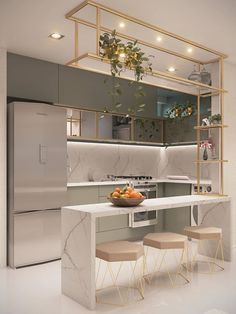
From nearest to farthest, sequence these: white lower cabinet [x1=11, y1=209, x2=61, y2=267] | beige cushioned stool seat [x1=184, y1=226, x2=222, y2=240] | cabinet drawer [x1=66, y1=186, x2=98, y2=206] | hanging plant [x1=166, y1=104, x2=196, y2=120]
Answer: beige cushioned stool seat [x1=184, y1=226, x2=222, y2=240]
white lower cabinet [x1=11, y1=209, x2=61, y2=267]
cabinet drawer [x1=66, y1=186, x2=98, y2=206]
hanging plant [x1=166, y1=104, x2=196, y2=120]

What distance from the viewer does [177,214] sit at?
216 inches

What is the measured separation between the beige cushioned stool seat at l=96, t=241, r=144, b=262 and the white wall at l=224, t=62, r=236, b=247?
2227 mm

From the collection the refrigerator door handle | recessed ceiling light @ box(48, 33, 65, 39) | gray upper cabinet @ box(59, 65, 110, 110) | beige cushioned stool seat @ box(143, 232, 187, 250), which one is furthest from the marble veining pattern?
gray upper cabinet @ box(59, 65, 110, 110)

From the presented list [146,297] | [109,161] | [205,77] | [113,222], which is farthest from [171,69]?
[146,297]

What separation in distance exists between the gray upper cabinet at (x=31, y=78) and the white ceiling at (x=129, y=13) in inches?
7.7

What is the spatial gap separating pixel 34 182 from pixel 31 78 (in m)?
1.40

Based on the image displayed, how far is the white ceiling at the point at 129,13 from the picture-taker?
3025mm

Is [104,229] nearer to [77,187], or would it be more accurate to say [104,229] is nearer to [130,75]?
[77,187]

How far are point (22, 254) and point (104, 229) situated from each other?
1.30 m

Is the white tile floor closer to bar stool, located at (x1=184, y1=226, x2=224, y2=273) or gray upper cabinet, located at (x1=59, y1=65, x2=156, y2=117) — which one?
bar stool, located at (x1=184, y1=226, x2=224, y2=273)

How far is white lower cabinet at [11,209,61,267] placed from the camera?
403 centimetres

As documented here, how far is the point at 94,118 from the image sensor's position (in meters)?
5.28

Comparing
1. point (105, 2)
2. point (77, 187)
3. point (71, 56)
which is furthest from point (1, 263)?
point (105, 2)

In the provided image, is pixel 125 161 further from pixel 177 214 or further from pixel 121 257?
pixel 121 257
